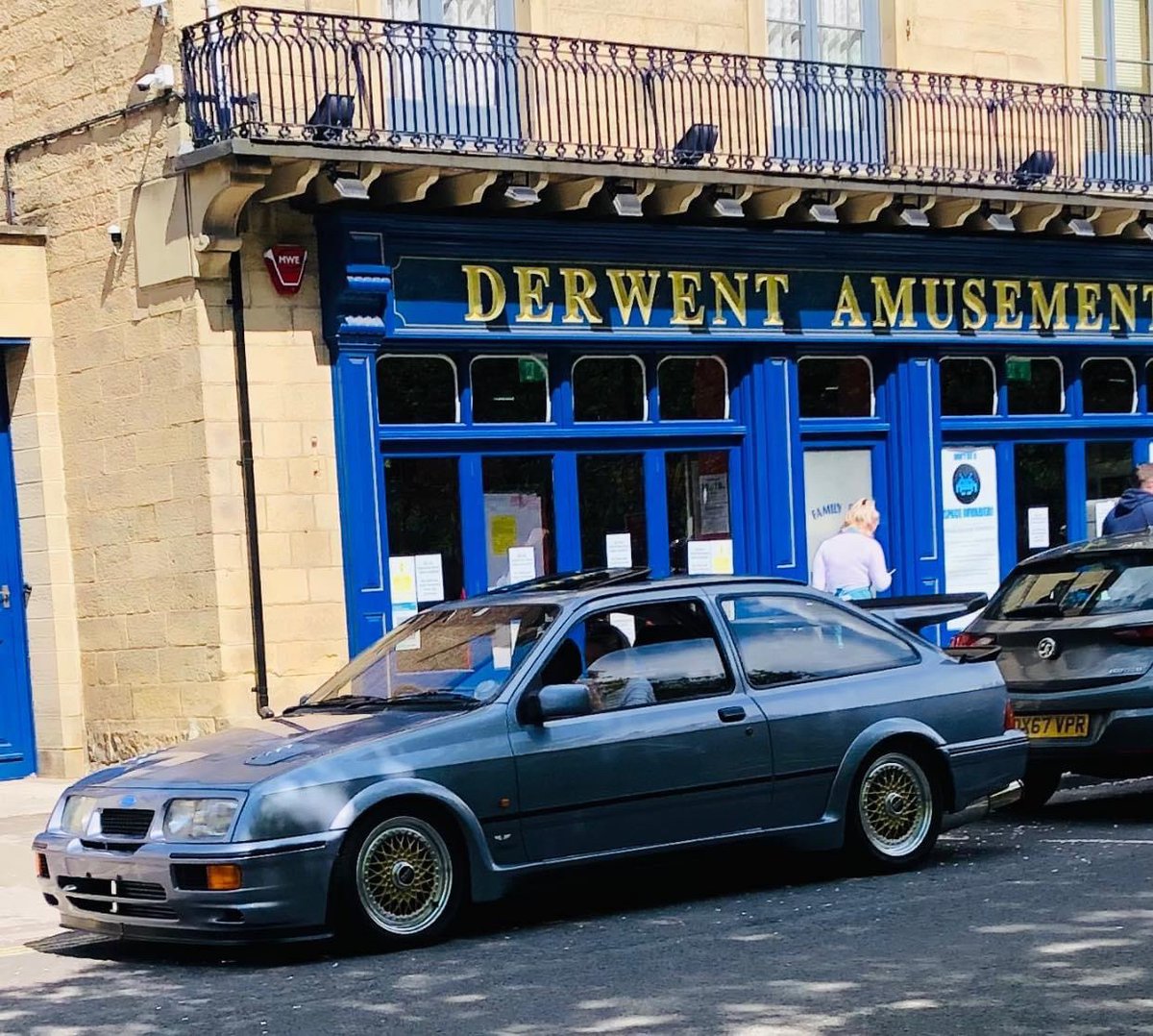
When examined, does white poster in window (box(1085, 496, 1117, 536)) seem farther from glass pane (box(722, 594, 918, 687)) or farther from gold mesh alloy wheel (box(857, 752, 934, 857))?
gold mesh alloy wheel (box(857, 752, 934, 857))

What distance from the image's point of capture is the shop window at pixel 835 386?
59.5 ft

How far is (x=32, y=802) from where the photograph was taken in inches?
567

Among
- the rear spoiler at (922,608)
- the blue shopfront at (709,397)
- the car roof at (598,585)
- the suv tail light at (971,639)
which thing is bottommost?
the suv tail light at (971,639)

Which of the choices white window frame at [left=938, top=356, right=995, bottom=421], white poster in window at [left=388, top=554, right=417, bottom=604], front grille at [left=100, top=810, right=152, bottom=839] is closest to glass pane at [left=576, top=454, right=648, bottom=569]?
A: white poster in window at [left=388, top=554, right=417, bottom=604]

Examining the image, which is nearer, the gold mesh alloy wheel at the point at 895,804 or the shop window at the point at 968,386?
the gold mesh alloy wheel at the point at 895,804

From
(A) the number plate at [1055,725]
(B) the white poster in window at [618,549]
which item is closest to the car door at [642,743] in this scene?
(A) the number plate at [1055,725]

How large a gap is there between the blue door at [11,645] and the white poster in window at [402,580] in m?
2.89

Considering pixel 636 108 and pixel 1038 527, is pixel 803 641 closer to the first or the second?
pixel 636 108

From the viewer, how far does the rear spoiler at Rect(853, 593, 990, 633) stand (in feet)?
38.1

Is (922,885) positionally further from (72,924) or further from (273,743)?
(72,924)

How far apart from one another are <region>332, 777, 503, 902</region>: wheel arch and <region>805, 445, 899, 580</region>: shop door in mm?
9746

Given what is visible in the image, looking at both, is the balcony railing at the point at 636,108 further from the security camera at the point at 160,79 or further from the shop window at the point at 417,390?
the shop window at the point at 417,390

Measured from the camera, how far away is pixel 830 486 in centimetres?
1836

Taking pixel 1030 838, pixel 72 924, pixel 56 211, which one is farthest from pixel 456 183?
pixel 72 924
